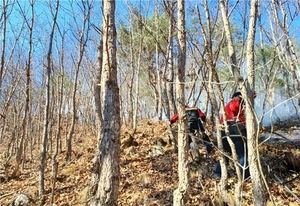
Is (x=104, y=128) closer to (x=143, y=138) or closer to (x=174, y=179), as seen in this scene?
(x=174, y=179)

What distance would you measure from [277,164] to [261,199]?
3368 millimetres

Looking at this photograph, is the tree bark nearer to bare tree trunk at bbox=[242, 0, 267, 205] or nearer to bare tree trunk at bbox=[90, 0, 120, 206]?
bare tree trunk at bbox=[242, 0, 267, 205]

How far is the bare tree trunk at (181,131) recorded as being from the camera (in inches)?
141

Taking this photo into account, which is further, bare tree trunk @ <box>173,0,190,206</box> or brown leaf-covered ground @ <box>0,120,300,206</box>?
brown leaf-covered ground @ <box>0,120,300,206</box>

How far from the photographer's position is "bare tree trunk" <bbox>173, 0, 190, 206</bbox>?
141 inches

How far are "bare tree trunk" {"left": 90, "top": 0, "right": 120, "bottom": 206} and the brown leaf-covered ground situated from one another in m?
0.76

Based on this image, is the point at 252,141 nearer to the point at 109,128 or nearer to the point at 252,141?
the point at 252,141

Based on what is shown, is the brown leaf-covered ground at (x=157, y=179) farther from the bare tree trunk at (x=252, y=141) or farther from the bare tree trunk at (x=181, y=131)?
the bare tree trunk at (x=252, y=141)

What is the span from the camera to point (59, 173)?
7719 millimetres

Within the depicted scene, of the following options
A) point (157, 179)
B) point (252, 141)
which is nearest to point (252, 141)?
point (252, 141)

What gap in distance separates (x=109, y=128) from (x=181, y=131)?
1399mm

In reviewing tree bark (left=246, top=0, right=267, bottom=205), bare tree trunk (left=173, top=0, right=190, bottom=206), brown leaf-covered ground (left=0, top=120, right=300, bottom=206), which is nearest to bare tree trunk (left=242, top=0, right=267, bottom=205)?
tree bark (left=246, top=0, right=267, bottom=205)

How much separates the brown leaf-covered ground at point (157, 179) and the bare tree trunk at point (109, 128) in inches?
29.8

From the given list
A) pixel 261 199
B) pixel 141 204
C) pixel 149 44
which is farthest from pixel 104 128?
pixel 149 44
